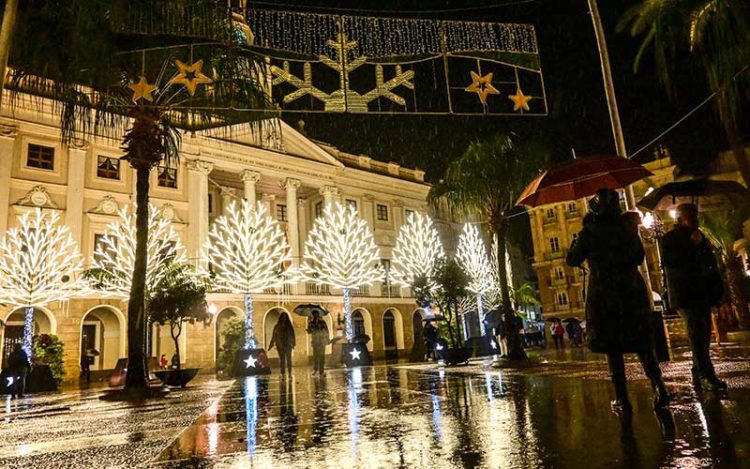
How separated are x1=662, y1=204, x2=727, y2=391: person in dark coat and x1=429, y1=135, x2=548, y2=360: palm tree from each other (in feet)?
27.3

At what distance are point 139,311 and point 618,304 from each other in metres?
10.1

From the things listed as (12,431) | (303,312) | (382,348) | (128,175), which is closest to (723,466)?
(12,431)

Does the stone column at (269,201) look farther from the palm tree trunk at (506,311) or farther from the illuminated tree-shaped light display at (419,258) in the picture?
the palm tree trunk at (506,311)

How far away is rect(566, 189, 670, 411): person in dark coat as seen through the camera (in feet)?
11.9

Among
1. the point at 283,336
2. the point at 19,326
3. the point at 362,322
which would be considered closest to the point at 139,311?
the point at 283,336

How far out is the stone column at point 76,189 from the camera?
25312 millimetres

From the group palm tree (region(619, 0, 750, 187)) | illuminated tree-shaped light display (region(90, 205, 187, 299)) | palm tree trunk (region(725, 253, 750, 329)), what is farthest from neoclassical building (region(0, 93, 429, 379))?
palm tree trunk (region(725, 253, 750, 329))

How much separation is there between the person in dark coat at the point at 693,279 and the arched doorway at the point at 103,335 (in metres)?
27.5

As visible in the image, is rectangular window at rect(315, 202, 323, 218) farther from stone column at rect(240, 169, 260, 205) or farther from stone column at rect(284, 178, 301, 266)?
stone column at rect(240, 169, 260, 205)

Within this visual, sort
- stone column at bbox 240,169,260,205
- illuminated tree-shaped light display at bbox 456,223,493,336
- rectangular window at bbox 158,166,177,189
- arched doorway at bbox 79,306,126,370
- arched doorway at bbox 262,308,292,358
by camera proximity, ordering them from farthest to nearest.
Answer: stone column at bbox 240,169,260,205
arched doorway at bbox 262,308,292,358
illuminated tree-shaped light display at bbox 456,223,493,336
rectangular window at bbox 158,166,177,189
arched doorway at bbox 79,306,126,370

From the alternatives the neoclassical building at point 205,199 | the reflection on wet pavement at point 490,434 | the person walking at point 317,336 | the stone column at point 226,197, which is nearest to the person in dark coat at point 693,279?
the reflection on wet pavement at point 490,434

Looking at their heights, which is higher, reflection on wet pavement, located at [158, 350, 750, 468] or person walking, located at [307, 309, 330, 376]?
person walking, located at [307, 309, 330, 376]

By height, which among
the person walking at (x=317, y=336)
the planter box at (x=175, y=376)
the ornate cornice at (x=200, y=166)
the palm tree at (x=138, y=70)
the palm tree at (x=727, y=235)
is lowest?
the planter box at (x=175, y=376)

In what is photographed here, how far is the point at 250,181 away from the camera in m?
32.1
